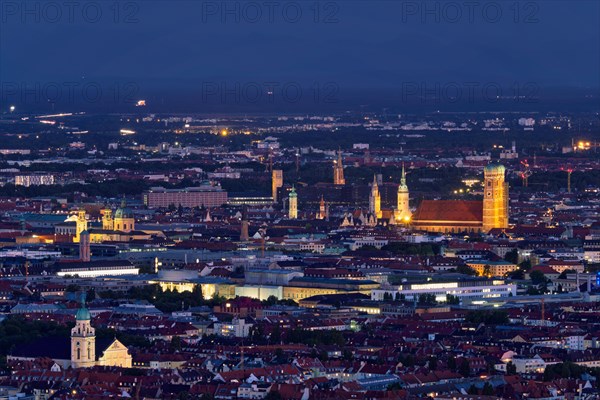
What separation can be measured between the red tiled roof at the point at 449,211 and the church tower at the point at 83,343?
36.9m

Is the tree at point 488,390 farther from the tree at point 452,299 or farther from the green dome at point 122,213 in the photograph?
the green dome at point 122,213

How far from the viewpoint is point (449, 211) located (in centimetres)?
8025

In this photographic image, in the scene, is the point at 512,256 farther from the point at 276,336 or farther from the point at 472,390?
the point at 472,390

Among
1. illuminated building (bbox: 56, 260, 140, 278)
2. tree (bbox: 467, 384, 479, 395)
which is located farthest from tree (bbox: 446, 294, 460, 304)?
tree (bbox: 467, 384, 479, 395)

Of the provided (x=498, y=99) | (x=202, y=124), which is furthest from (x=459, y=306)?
(x=498, y=99)

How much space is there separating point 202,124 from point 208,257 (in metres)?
94.1

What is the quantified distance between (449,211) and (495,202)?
1.33m

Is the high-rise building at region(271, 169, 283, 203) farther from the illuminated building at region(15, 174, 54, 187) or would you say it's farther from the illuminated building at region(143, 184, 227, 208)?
the illuminated building at region(15, 174, 54, 187)

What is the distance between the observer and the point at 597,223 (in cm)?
7931

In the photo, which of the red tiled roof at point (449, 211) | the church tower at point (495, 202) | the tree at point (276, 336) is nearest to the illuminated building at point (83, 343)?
the tree at point (276, 336)

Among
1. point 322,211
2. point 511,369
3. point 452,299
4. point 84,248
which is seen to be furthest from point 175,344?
point 322,211

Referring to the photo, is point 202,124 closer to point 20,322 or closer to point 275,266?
point 275,266

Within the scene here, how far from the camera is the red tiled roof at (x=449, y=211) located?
80062 millimetres

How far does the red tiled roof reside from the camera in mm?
80062
